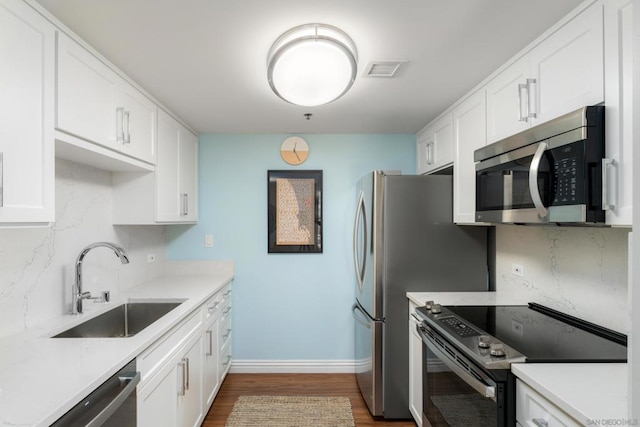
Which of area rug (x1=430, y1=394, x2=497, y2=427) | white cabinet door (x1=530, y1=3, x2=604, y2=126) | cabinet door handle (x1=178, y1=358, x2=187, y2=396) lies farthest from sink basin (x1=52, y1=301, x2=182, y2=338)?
white cabinet door (x1=530, y1=3, x2=604, y2=126)

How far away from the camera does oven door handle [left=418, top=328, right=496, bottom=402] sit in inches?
49.6

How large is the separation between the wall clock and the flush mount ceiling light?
142 centimetres

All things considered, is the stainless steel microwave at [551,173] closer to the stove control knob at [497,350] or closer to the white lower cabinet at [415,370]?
the stove control knob at [497,350]

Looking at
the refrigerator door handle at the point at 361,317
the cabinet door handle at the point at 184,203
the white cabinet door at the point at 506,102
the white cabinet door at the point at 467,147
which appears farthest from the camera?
the cabinet door handle at the point at 184,203

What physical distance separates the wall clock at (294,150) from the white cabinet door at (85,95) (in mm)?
1579

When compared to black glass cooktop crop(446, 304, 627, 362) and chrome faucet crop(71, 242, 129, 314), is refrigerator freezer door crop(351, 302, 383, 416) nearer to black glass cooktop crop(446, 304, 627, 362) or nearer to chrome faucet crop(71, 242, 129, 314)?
black glass cooktop crop(446, 304, 627, 362)

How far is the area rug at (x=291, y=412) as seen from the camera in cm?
236

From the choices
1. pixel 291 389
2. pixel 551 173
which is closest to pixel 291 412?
pixel 291 389

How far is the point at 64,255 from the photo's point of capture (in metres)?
1.88

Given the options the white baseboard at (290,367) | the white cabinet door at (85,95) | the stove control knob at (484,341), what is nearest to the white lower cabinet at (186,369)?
the white baseboard at (290,367)

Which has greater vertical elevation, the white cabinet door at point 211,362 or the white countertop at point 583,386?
the white countertop at point 583,386

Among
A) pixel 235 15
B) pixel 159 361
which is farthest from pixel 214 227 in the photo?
pixel 235 15

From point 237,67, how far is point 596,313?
7.16ft

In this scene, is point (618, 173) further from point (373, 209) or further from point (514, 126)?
point (373, 209)
